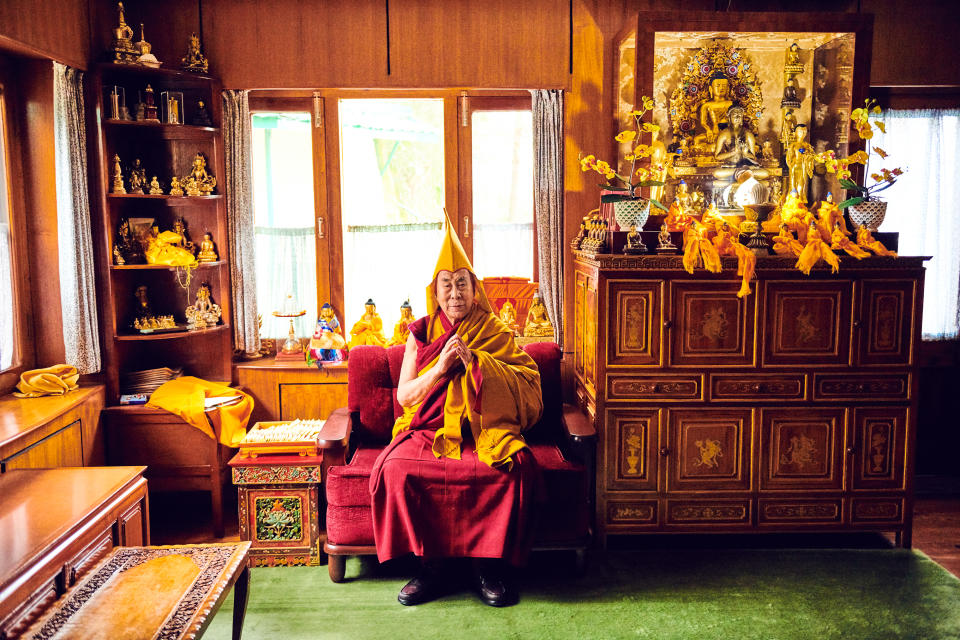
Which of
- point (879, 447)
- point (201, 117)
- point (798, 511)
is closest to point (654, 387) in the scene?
point (798, 511)

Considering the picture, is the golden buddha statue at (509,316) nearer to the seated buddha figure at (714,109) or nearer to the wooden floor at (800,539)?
the seated buddha figure at (714,109)

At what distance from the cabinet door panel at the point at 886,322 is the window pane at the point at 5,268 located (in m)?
4.32

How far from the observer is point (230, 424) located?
13.7 feet

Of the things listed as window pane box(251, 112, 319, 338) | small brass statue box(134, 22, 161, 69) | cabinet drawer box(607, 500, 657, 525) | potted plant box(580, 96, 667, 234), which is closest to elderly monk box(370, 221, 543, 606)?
cabinet drawer box(607, 500, 657, 525)

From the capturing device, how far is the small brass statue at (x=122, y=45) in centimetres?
401

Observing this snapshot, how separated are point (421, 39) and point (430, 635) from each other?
3.22 meters

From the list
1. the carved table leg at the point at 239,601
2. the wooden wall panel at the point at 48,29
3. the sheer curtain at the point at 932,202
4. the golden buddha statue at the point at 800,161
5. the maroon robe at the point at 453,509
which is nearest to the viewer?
the carved table leg at the point at 239,601

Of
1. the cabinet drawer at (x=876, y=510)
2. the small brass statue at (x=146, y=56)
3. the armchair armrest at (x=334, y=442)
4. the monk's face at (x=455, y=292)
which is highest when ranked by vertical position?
the small brass statue at (x=146, y=56)

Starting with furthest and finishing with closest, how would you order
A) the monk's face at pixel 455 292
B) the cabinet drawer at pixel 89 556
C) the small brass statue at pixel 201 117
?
the small brass statue at pixel 201 117, the monk's face at pixel 455 292, the cabinet drawer at pixel 89 556

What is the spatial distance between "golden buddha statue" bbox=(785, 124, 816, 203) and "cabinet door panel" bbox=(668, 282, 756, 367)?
35.2 inches

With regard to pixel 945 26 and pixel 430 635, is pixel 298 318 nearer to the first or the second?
pixel 430 635

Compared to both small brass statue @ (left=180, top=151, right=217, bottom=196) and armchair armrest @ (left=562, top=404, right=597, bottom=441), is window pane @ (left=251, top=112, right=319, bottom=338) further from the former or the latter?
armchair armrest @ (left=562, top=404, right=597, bottom=441)

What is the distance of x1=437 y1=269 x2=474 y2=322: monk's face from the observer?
3635mm

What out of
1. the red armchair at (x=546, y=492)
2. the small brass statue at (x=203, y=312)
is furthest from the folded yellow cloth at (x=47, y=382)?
the red armchair at (x=546, y=492)
